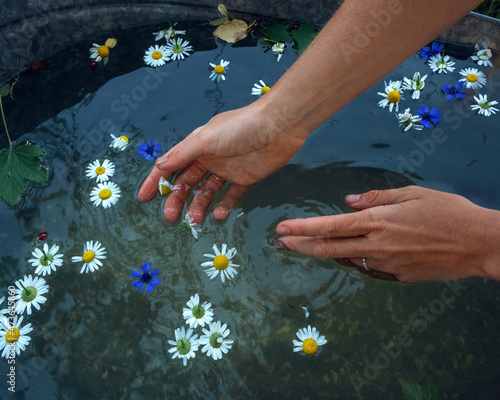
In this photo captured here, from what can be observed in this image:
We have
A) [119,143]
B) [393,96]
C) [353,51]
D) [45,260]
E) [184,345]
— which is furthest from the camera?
[393,96]

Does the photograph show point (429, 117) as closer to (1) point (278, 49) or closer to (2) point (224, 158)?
(1) point (278, 49)

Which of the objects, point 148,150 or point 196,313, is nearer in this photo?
point 196,313

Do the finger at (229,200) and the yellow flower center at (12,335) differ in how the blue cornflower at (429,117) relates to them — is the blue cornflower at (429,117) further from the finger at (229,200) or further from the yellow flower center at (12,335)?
the yellow flower center at (12,335)

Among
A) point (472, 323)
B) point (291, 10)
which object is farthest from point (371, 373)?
point (291, 10)

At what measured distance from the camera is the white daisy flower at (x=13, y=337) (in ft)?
5.01

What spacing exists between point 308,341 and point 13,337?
0.95 meters

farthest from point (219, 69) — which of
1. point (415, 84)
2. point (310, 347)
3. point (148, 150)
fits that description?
point (310, 347)

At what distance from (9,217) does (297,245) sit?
104cm

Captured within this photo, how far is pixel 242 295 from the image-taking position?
165cm

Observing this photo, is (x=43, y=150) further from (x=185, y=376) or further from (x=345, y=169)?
(x=345, y=169)

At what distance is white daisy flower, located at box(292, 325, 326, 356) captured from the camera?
61.2 inches

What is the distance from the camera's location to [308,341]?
1566 mm

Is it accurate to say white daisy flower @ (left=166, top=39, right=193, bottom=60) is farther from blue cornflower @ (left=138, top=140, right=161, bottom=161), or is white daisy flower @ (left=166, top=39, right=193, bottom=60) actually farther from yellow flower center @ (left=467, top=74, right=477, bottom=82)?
yellow flower center @ (left=467, top=74, right=477, bottom=82)

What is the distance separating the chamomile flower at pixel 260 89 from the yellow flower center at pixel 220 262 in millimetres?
717
